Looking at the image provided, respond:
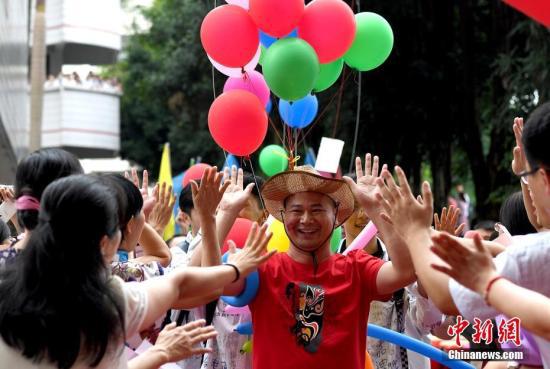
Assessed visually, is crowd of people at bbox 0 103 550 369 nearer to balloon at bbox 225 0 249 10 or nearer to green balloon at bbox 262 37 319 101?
green balloon at bbox 262 37 319 101

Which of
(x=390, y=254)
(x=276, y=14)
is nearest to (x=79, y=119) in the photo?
(x=276, y=14)

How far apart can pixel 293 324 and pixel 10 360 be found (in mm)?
1346

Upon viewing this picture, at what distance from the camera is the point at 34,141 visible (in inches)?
811

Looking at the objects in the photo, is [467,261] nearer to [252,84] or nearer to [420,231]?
[420,231]

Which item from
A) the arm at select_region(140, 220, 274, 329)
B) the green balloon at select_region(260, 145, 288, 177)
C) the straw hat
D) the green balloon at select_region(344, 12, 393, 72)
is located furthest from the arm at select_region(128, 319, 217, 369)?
the green balloon at select_region(260, 145, 288, 177)

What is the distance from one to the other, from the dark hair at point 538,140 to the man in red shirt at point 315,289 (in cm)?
102

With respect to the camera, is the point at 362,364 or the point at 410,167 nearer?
the point at 362,364

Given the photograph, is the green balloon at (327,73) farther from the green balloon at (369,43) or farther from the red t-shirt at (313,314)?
the red t-shirt at (313,314)

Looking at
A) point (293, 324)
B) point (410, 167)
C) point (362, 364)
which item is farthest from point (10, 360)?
point (410, 167)

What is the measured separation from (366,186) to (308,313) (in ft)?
2.31

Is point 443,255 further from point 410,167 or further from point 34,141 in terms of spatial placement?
point 34,141

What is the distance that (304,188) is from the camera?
402cm

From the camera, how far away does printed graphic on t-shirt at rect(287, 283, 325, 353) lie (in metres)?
3.69

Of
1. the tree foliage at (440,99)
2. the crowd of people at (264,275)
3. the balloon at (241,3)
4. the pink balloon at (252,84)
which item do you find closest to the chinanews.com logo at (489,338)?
the crowd of people at (264,275)
